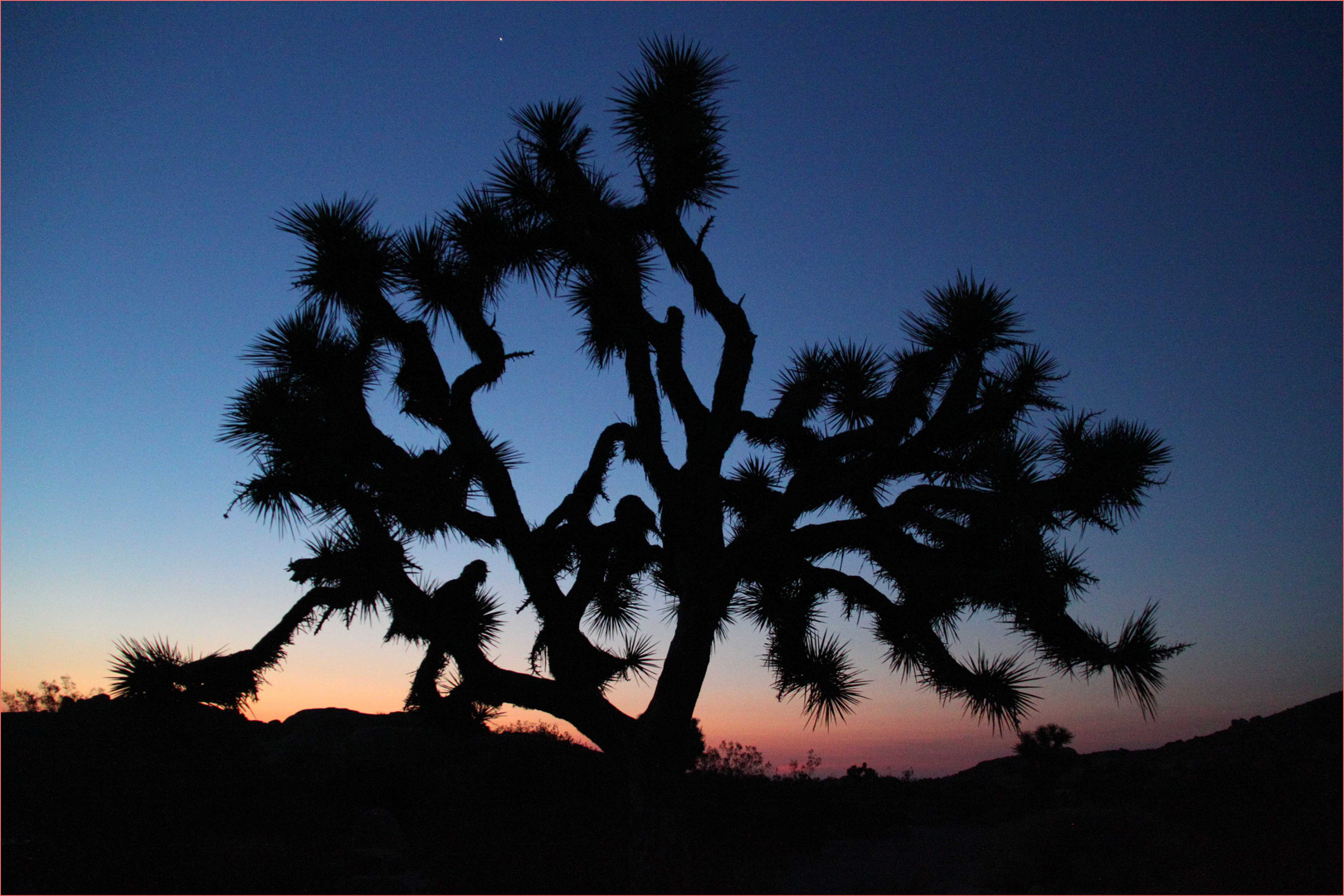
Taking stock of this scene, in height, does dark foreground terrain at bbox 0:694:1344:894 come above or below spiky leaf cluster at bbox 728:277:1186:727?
below

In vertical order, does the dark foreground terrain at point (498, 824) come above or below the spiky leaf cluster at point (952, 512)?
below

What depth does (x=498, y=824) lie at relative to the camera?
9133 millimetres

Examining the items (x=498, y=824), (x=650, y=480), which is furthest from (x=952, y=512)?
(x=498, y=824)

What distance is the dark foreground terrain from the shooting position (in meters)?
6.45

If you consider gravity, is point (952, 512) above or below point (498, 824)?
above

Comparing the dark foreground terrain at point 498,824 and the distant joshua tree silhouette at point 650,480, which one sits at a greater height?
the distant joshua tree silhouette at point 650,480

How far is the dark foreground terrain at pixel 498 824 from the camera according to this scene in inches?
254

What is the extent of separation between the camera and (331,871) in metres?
6.63

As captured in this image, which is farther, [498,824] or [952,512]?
[498,824]

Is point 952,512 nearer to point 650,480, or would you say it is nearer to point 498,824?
point 650,480

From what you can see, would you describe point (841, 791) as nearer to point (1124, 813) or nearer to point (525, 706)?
point (1124, 813)

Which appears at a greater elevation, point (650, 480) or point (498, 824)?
point (650, 480)

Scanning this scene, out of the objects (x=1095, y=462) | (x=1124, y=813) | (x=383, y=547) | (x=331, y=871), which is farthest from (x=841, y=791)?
(x=383, y=547)

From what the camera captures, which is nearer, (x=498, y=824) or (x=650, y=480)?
(x=650, y=480)
